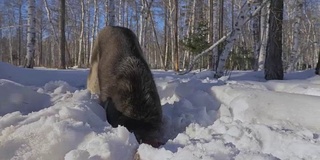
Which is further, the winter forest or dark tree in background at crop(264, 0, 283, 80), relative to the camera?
dark tree in background at crop(264, 0, 283, 80)

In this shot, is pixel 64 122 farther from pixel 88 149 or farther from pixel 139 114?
pixel 139 114

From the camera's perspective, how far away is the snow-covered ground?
247 centimetres

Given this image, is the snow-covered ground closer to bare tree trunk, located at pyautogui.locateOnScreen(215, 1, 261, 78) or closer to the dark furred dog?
the dark furred dog

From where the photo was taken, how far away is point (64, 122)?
2.77 metres

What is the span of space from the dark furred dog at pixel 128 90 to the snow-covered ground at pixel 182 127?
175 mm

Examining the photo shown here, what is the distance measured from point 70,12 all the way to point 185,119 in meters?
36.0

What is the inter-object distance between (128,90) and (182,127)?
0.67 meters

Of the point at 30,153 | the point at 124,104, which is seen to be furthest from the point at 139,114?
the point at 30,153

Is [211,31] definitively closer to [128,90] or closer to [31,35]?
[31,35]

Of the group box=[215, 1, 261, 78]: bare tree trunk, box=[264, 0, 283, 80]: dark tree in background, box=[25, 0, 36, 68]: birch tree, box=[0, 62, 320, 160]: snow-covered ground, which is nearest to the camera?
box=[0, 62, 320, 160]: snow-covered ground

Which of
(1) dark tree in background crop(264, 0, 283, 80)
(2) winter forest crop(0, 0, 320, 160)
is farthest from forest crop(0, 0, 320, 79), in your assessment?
(2) winter forest crop(0, 0, 320, 160)

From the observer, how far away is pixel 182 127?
3.69 meters

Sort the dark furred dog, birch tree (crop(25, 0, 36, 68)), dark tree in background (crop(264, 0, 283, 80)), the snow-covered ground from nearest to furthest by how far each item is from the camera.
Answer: the snow-covered ground, the dark furred dog, dark tree in background (crop(264, 0, 283, 80)), birch tree (crop(25, 0, 36, 68))

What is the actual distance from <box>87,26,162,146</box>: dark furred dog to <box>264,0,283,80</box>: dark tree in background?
3.64 metres
